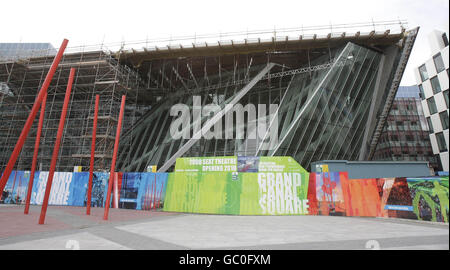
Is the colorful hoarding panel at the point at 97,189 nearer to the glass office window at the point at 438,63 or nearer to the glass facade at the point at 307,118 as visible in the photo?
the glass facade at the point at 307,118

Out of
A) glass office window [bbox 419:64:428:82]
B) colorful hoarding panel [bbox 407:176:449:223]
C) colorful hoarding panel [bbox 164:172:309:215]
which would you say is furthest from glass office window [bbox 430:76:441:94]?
colorful hoarding panel [bbox 164:172:309:215]

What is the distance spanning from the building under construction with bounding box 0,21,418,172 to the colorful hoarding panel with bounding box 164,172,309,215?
4.20 m

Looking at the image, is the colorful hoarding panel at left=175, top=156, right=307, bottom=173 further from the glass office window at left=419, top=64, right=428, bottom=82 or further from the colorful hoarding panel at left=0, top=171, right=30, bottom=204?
the glass office window at left=419, top=64, right=428, bottom=82

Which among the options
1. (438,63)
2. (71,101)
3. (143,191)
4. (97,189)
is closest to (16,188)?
(97,189)

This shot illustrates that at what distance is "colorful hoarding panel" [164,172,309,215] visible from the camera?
13.3 m

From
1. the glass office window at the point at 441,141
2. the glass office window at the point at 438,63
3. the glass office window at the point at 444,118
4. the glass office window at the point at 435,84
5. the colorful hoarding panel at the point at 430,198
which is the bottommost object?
the colorful hoarding panel at the point at 430,198

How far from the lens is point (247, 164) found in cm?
1408

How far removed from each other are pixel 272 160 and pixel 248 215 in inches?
139

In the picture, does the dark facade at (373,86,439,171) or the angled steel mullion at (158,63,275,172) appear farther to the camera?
the dark facade at (373,86,439,171)

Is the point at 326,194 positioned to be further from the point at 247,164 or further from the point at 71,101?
the point at 71,101

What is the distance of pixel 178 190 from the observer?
14.9 m

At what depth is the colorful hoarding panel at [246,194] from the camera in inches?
525

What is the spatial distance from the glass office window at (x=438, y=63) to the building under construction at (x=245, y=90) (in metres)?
15.4

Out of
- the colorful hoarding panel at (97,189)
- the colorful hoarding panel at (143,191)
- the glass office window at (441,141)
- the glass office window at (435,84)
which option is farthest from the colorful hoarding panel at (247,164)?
the glass office window at (435,84)
